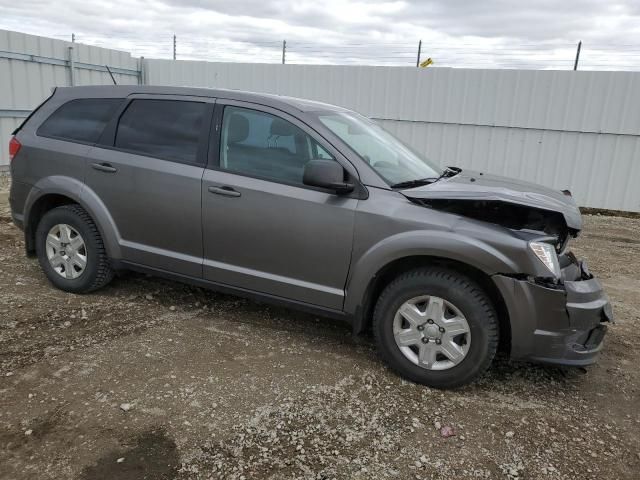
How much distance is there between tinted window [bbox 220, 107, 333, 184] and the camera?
354 cm

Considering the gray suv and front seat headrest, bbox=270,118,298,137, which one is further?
front seat headrest, bbox=270,118,298,137

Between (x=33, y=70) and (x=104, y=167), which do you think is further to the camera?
(x=33, y=70)

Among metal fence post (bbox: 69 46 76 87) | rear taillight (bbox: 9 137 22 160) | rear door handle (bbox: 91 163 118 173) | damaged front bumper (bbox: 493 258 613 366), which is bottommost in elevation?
damaged front bumper (bbox: 493 258 613 366)

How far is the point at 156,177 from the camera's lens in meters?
3.91

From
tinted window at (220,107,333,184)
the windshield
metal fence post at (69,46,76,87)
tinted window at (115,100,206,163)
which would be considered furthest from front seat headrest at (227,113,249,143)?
metal fence post at (69,46,76,87)

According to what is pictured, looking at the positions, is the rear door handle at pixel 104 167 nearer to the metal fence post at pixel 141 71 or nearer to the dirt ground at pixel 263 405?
the dirt ground at pixel 263 405

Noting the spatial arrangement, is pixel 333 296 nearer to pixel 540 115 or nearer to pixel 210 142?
pixel 210 142

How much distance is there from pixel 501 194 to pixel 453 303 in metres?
0.75

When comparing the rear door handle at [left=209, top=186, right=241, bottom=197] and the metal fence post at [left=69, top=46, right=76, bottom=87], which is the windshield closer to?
the rear door handle at [left=209, top=186, right=241, bottom=197]

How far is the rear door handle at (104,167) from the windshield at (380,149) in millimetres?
1725

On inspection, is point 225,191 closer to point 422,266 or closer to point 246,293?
point 246,293

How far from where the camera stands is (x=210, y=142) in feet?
12.5

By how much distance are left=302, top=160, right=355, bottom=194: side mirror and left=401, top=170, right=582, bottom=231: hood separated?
16.6 inches

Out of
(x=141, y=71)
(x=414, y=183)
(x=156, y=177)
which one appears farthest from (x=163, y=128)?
(x=141, y=71)
